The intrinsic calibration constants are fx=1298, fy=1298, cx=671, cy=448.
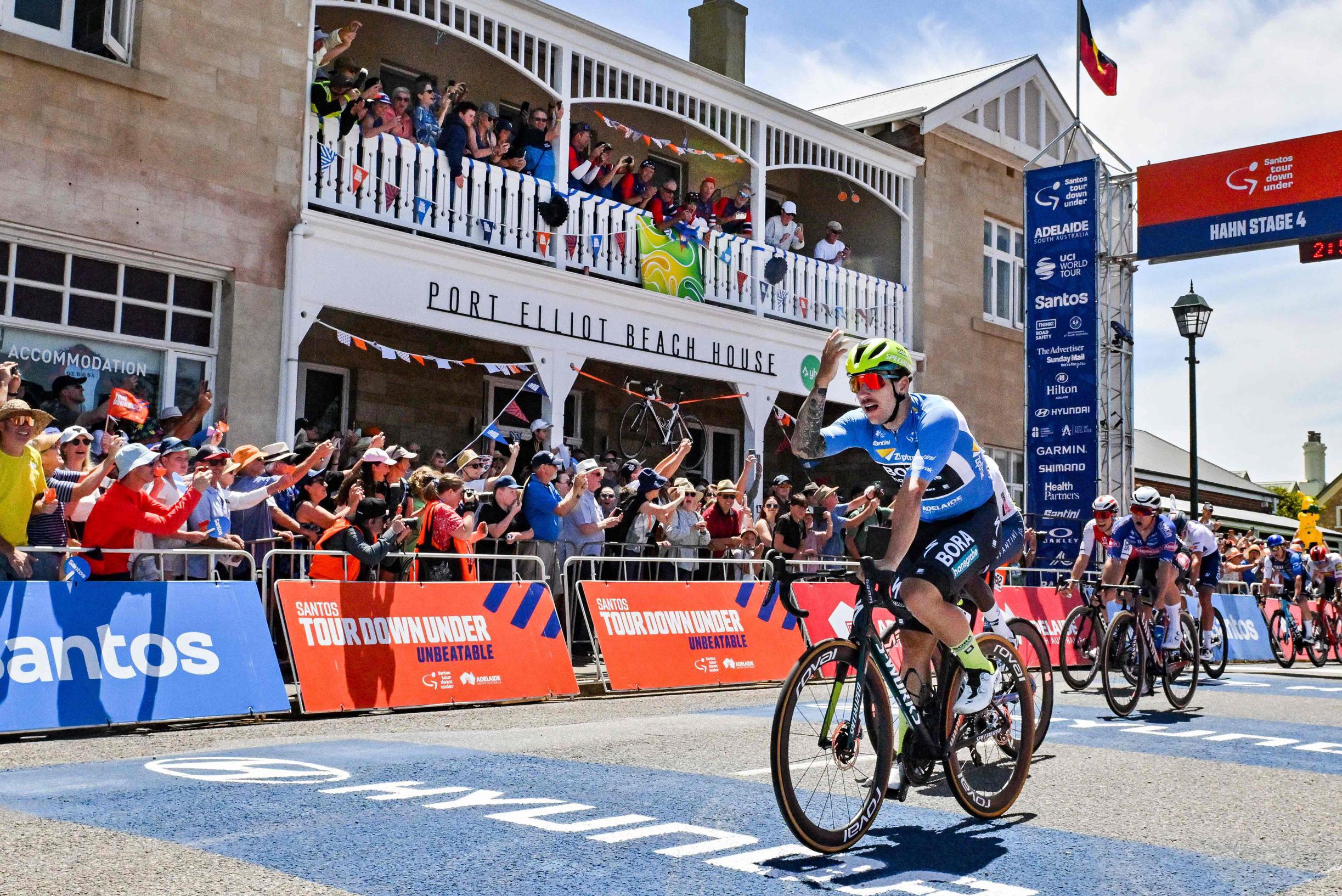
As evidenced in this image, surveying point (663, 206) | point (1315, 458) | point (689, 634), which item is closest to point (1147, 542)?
point (689, 634)

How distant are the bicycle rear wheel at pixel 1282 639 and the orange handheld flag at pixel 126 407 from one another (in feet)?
49.3

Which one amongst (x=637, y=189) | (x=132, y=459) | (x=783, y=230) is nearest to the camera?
(x=132, y=459)

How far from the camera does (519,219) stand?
16297 mm

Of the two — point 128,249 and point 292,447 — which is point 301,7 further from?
point 292,447

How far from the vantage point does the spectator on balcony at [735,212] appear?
757 inches

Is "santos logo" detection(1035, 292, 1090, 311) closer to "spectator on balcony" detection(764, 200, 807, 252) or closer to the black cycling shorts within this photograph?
"spectator on balcony" detection(764, 200, 807, 252)

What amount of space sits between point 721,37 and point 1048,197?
20.6 ft

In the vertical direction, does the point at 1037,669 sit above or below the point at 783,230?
below

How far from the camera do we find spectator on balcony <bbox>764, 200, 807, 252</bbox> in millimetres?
20234

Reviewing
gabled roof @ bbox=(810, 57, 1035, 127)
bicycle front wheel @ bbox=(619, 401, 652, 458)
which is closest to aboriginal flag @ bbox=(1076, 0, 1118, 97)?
gabled roof @ bbox=(810, 57, 1035, 127)

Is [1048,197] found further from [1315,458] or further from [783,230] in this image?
[1315,458]

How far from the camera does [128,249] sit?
1264 cm

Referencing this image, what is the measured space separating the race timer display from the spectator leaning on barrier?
1501 cm

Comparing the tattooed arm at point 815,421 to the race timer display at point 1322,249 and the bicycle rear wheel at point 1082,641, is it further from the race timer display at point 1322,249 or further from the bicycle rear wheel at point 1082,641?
the race timer display at point 1322,249
